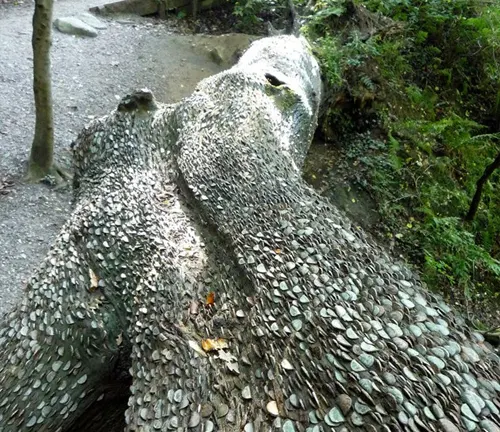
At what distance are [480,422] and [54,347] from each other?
1.91 meters

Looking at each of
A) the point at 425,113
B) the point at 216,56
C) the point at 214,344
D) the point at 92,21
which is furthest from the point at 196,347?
the point at 92,21

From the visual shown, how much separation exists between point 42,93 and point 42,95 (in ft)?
0.07

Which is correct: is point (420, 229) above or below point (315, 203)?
below

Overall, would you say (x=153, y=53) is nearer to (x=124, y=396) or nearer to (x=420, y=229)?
(x=420, y=229)

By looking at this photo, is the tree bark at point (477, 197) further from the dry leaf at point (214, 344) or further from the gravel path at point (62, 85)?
the gravel path at point (62, 85)

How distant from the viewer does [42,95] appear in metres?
5.26

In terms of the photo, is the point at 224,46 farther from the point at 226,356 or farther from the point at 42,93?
the point at 226,356

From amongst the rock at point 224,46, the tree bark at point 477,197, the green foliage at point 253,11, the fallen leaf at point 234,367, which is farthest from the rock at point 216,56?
the fallen leaf at point 234,367

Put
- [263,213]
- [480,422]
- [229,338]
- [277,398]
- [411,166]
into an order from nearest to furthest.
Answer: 1. [480,422]
2. [277,398]
3. [229,338]
4. [263,213]
5. [411,166]

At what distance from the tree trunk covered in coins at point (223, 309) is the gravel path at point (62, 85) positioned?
4.35ft

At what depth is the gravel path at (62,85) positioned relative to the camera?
4.70 m

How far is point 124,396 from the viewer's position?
277 cm

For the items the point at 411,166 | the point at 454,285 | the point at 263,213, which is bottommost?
the point at 454,285

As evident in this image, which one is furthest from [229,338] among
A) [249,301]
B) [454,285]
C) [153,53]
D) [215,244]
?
[153,53]
